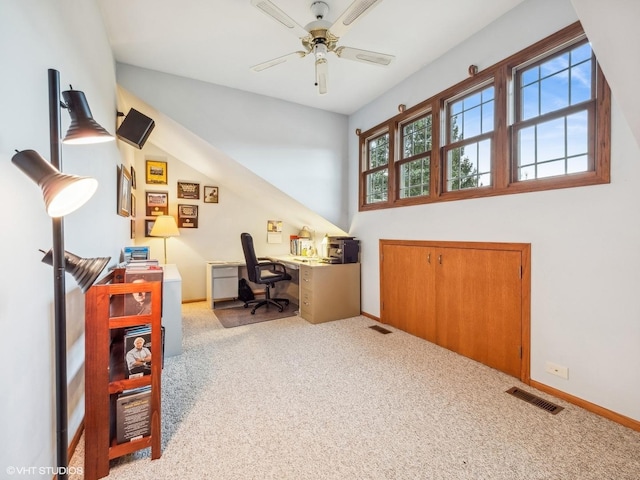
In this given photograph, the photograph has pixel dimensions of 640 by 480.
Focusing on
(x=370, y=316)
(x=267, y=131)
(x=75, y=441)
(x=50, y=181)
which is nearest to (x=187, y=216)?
(x=267, y=131)

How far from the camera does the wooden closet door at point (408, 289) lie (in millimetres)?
3203

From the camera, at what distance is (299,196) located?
4.04 m

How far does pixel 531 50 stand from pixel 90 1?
10.4 ft

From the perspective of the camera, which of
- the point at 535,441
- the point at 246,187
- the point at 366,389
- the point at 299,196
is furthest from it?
the point at 246,187

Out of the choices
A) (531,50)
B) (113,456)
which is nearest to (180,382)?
(113,456)

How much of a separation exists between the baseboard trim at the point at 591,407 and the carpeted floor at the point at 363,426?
0.05 m

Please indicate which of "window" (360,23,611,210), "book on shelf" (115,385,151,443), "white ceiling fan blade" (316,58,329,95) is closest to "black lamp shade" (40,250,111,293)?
"book on shelf" (115,385,151,443)

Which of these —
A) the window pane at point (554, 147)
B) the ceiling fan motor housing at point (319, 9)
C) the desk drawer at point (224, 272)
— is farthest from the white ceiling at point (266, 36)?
the desk drawer at point (224, 272)

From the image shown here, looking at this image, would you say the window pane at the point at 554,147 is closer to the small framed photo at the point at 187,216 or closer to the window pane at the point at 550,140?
the window pane at the point at 550,140

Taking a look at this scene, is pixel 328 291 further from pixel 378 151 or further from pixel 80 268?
pixel 80 268

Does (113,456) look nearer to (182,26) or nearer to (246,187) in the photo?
(182,26)

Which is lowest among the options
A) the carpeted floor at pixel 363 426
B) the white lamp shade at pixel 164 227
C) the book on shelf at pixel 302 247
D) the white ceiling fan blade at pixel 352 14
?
the carpeted floor at pixel 363 426

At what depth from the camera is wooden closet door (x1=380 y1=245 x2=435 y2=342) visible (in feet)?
10.5

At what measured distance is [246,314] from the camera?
427 centimetres
